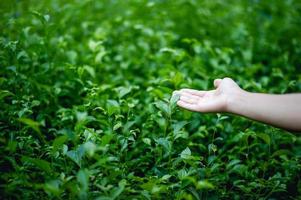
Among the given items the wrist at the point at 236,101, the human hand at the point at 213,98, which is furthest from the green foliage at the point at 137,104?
the wrist at the point at 236,101

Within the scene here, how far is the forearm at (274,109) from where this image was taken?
1.75 metres

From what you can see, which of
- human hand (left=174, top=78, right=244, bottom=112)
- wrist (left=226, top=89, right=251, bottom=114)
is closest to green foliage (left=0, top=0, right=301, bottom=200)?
human hand (left=174, top=78, right=244, bottom=112)

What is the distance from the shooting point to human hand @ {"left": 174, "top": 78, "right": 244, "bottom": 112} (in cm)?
193

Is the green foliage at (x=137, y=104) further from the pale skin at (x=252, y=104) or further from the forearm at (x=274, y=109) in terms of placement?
the forearm at (x=274, y=109)

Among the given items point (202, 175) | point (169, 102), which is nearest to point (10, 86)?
point (169, 102)

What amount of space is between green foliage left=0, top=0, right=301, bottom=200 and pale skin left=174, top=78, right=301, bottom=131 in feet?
0.50

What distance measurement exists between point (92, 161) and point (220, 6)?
2844mm

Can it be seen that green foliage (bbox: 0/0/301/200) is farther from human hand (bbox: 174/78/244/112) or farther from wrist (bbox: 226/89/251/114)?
wrist (bbox: 226/89/251/114)

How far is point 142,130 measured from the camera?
225 cm

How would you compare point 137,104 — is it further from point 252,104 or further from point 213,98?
point 252,104

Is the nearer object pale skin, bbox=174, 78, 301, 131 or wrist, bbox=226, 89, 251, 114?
pale skin, bbox=174, 78, 301, 131

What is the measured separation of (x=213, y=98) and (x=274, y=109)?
0.35 metres

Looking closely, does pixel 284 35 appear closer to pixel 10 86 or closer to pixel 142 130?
pixel 142 130

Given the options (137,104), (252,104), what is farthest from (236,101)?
(137,104)
